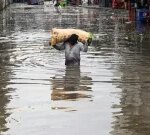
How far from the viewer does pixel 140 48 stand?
17.2 m

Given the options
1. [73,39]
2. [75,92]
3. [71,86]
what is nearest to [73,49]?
[73,39]

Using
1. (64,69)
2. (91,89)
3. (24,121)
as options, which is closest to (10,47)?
(64,69)

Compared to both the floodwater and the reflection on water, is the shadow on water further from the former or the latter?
the reflection on water

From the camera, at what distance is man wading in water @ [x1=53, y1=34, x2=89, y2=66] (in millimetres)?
12812

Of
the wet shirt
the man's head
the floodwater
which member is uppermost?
the man's head

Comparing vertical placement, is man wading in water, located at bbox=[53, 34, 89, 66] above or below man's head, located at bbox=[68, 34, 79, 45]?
below

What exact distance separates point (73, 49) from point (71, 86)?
267 centimetres

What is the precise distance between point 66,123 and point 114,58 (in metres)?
7.22

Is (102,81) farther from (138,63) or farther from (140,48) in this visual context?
(140,48)

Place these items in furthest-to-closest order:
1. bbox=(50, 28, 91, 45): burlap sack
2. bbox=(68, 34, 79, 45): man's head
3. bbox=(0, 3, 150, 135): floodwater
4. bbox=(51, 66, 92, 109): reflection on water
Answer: bbox=(50, 28, 91, 45): burlap sack
bbox=(68, 34, 79, 45): man's head
bbox=(51, 66, 92, 109): reflection on water
bbox=(0, 3, 150, 135): floodwater

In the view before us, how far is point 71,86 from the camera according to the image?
33.7ft

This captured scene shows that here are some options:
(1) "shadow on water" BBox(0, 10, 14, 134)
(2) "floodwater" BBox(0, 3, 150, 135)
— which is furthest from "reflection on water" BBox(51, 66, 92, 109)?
(1) "shadow on water" BBox(0, 10, 14, 134)

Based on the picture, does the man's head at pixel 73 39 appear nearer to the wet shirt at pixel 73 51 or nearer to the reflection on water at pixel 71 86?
the wet shirt at pixel 73 51

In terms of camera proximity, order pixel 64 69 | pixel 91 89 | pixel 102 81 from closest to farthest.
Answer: pixel 91 89 < pixel 102 81 < pixel 64 69
